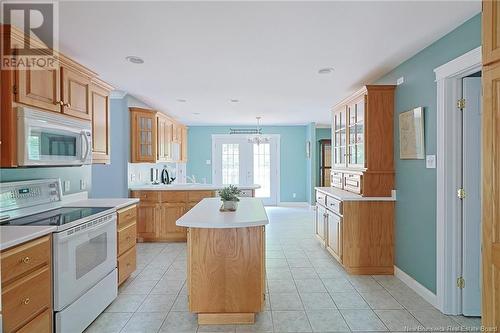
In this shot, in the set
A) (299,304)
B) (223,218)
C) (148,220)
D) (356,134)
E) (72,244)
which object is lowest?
(299,304)

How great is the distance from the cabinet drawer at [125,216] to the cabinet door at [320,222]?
2.57m

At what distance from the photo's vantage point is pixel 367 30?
8.05 ft

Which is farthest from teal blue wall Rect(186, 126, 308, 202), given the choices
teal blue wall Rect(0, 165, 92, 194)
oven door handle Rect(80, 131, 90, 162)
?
oven door handle Rect(80, 131, 90, 162)

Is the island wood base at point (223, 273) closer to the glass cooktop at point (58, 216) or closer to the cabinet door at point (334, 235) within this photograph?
the glass cooktop at point (58, 216)

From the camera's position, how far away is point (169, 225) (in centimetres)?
488

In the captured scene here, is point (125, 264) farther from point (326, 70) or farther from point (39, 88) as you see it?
point (326, 70)

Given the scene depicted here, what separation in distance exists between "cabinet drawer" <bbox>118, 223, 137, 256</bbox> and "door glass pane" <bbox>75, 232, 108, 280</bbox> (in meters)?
0.35

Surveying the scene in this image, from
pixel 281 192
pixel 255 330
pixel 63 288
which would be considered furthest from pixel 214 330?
pixel 281 192

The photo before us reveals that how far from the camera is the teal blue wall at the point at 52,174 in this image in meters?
2.34

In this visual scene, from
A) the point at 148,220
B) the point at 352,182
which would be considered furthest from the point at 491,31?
the point at 148,220

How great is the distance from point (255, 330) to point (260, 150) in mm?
6680

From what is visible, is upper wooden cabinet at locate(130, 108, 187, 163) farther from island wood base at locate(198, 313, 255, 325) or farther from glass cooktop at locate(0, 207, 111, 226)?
island wood base at locate(198, 313, 255, 325)

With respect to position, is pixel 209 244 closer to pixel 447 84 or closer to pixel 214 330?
pixel 214 330
